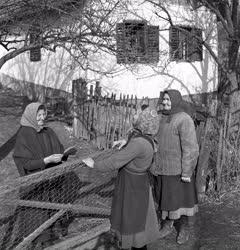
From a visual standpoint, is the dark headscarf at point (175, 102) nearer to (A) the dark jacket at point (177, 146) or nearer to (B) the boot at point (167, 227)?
(A) the dark jacket at point (177, 146)

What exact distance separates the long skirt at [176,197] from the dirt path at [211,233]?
1.12 feet

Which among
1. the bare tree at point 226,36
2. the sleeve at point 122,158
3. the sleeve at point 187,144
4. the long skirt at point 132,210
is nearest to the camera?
the sleeve at point 122,158

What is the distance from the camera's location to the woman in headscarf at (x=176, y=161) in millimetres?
4125

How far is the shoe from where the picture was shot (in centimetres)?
432

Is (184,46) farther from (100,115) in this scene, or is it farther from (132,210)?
(132,210)

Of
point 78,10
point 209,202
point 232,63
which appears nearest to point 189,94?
point 232,63

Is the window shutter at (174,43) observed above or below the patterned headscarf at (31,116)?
above

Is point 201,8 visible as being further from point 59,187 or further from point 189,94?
point 59,187

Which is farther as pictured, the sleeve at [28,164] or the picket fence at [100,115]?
the picket fence at [100,115]

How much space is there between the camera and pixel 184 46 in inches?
570

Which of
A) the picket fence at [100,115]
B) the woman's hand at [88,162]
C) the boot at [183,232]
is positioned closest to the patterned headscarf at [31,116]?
the woman's hand at [88,162]

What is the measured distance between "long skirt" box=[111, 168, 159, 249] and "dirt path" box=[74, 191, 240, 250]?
871mm

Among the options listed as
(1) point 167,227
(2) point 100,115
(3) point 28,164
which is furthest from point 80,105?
(3) point 28,164

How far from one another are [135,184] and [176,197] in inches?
43.0
